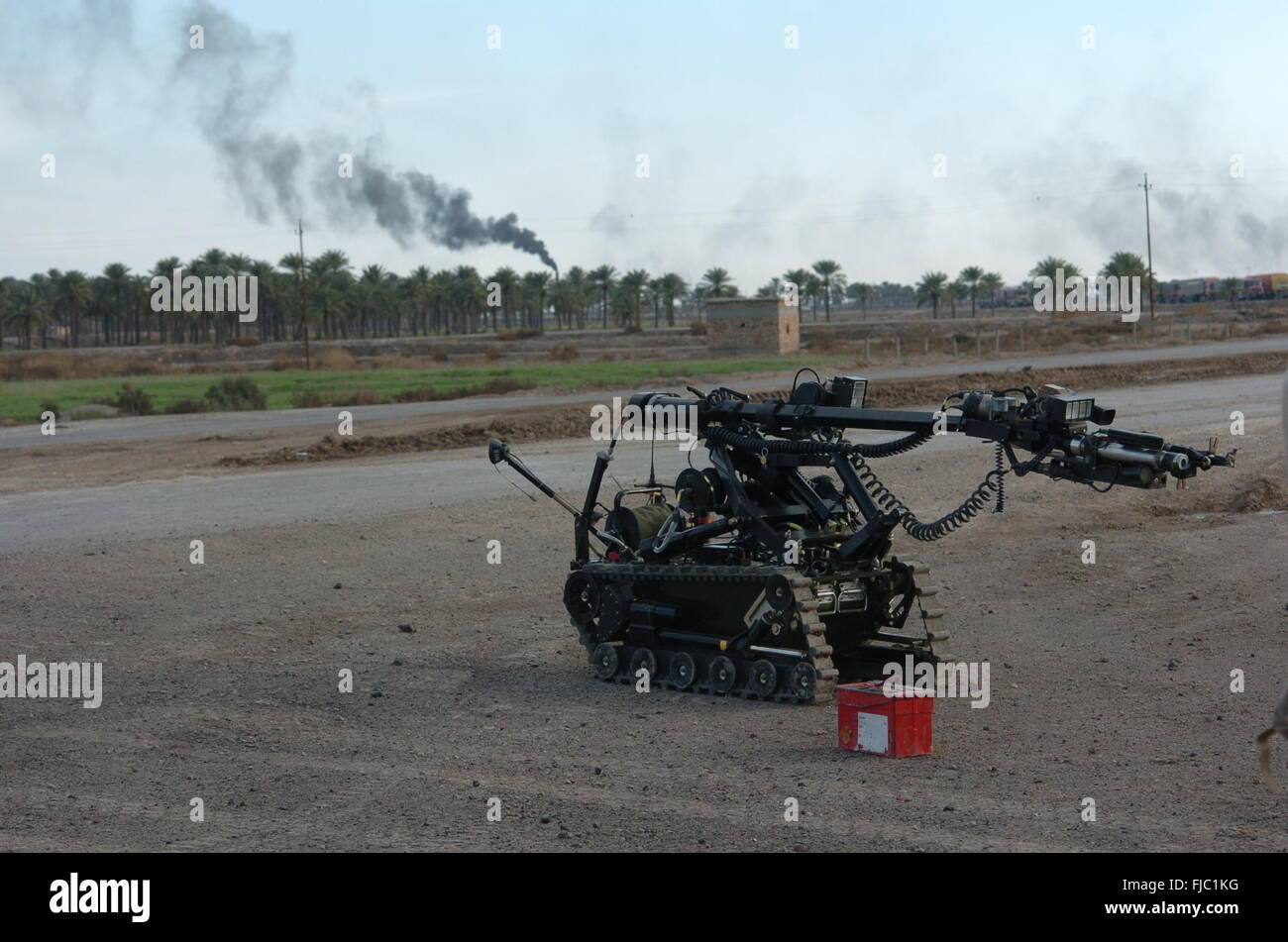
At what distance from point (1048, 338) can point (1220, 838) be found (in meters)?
77.0

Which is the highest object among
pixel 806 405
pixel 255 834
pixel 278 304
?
pixel 278 304

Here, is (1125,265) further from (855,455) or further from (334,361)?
(855,455)

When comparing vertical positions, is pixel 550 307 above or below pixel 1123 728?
above

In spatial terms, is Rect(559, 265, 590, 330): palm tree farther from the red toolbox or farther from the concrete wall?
the red toolbox

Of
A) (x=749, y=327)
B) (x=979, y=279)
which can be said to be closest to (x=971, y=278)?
(x=979, y=279)

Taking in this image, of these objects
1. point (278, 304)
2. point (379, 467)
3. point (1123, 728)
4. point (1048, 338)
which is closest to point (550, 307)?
point (278, 304)

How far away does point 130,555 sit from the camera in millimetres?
21391

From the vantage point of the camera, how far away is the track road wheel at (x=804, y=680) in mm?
12258

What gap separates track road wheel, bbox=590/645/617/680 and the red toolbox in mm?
3178

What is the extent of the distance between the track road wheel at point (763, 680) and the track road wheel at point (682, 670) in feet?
2.03

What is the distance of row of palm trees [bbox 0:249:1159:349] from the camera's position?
134 metres

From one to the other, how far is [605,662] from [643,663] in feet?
1.36

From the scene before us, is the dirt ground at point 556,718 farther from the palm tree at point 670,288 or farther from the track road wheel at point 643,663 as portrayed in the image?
the palm tree at point 670,288
